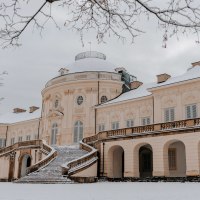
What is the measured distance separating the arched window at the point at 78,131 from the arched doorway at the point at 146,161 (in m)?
9.09

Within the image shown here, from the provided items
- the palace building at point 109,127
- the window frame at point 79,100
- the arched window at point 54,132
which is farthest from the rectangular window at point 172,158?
the arched window at point 54,132

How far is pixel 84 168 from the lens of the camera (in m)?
29.1

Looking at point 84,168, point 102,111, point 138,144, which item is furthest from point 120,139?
point 102,111

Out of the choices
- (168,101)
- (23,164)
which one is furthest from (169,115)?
(23,164)

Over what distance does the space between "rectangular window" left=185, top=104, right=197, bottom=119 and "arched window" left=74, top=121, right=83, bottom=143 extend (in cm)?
1439

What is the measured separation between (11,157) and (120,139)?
17.1 meters

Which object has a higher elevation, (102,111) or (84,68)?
(84,68)

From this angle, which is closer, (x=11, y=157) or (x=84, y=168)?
(x=84, y=168)

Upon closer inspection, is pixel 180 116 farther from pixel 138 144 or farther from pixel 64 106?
pixel 64 106

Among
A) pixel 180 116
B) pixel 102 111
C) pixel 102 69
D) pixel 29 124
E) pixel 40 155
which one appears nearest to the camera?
pixel 180 116

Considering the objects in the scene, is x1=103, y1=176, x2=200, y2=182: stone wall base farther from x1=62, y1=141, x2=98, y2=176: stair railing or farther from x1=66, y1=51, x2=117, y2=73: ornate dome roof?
x1=66, y1=51, x2=117, y2=73: ornate dome roof

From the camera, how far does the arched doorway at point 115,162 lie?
32.1m

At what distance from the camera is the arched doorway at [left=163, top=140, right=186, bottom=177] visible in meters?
30.3

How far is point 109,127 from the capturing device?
39.4 metres
